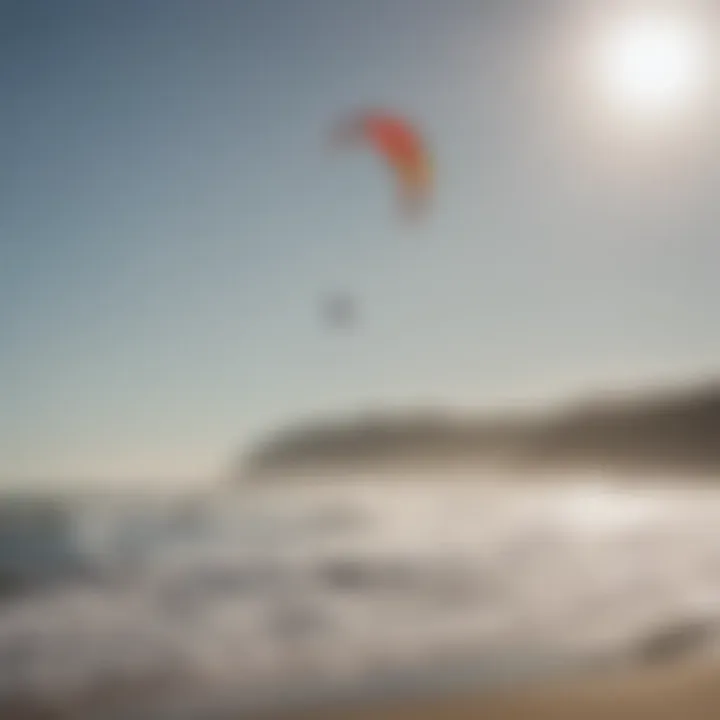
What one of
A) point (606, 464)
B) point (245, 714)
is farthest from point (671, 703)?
point (245, 714)

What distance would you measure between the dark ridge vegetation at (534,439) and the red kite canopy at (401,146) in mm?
384

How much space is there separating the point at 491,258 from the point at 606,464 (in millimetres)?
421

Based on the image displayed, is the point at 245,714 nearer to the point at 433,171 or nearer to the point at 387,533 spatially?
the point at 387,533

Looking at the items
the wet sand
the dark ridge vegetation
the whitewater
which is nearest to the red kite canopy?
the dark ridge vegetation

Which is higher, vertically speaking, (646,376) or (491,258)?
(491,258)

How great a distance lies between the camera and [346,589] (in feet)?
6.40

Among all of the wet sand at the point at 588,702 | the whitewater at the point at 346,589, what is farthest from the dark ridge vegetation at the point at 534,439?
the wet sand at the point at 588,702

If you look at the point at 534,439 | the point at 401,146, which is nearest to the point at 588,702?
the point at 534,439

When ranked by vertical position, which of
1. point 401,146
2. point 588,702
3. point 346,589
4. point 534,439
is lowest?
point 588,702

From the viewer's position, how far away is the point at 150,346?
1.92 metres

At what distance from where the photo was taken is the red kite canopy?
6.50ft

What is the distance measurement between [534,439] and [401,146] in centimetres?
56

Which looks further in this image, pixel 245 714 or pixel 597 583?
pixel 597 583

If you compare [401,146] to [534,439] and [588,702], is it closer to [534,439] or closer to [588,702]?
[534,439]
